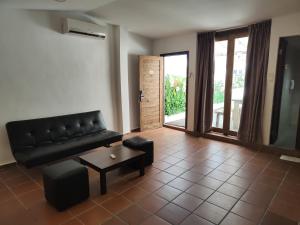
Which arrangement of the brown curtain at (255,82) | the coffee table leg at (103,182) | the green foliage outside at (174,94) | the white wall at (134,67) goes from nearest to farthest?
the coffee table leg at (103,182), the brown curtain at (255,82), the white wall at (134,67), the green foliage outside at (174,94)

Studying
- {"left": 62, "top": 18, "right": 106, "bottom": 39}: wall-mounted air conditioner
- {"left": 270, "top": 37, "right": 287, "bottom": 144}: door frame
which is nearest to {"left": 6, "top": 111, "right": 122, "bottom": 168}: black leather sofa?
{"left": 62, "top": 18, "right": 106, "bottom": 39}: wall-mounted air conditioner

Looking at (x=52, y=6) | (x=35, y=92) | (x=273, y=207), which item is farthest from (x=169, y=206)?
(x=52, y=6)

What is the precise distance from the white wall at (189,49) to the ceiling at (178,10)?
45cm

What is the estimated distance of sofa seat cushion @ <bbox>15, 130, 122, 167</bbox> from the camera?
2715 millimetres

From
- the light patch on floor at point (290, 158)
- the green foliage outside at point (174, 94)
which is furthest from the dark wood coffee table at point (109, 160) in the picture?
the green foliage outside at point (174, 94)

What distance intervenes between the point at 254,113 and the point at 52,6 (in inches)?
157

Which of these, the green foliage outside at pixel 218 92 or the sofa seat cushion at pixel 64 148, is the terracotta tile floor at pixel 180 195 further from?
the green foliage outside at pixel 218 92

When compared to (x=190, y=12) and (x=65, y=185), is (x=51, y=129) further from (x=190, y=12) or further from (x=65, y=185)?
(x=190, y=12)

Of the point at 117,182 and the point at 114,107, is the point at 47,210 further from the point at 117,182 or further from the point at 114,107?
the point at 114,107

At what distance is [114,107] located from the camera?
4715 millimetres

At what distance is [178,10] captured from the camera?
3227 millimetres

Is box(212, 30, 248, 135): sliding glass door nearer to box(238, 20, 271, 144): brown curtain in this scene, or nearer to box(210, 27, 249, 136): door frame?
box(210, 27, 249, 136): door frame

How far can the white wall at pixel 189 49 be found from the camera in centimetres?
Answer: 464

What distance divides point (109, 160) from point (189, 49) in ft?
11.0
